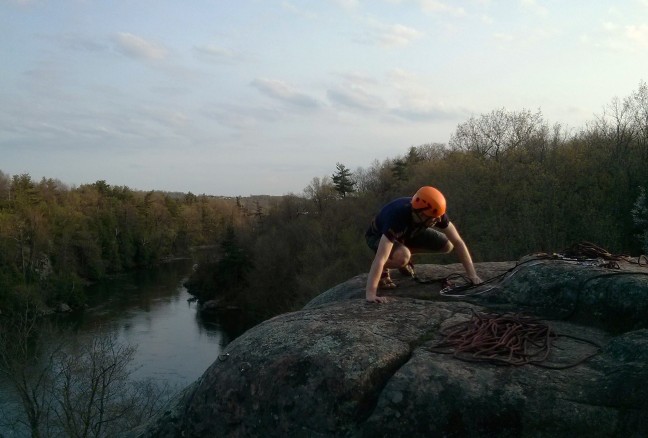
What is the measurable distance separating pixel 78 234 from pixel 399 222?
3068 inches

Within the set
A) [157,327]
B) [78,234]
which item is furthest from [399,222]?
[78,234]

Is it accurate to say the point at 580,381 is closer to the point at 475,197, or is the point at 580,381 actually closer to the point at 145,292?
the point at 475,197

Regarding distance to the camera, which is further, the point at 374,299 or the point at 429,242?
the point at 429,242

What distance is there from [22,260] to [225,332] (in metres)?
27.2

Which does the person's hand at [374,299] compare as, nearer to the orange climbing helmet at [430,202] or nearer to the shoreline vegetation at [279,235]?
the orange climbing helmet at [430,202]

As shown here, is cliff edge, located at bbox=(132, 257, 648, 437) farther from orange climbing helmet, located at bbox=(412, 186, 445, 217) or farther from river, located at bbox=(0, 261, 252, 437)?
river, located at bbox=(0, 261, 252, 437)

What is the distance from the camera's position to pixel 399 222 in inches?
276

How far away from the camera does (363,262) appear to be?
42938 millimetres

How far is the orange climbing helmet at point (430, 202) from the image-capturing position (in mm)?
6852

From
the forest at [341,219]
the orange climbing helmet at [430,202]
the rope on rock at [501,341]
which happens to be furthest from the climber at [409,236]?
the forest at [341,219]

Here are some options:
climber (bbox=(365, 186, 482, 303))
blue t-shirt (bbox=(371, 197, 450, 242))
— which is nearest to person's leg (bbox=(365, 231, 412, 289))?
climber (bbox=(365, 186, 482, 303))

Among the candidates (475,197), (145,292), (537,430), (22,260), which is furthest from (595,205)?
(22,260)

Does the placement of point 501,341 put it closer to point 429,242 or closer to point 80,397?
point 429,242

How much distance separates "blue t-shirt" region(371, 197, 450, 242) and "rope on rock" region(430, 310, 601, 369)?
1.45 meters
